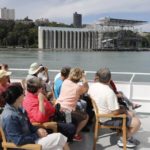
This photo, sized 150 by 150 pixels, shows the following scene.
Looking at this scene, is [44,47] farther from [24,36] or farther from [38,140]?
[38,140]

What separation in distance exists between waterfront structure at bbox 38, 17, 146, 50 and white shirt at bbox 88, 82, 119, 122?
11090 centimetres

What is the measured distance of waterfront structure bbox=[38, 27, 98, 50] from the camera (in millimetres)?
117062

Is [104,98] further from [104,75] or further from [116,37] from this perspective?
[116,37]

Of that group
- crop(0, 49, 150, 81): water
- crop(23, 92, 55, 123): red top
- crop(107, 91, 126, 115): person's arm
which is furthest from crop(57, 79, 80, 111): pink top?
crop(0, 49, 150, 81): water

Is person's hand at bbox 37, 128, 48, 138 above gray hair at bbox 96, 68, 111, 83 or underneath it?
underneath

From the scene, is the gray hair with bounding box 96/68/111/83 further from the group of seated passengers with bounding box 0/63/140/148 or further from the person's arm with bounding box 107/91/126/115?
the person's arm with bounding box 107/91/126/115

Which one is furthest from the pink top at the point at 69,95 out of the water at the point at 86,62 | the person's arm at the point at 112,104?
the water at the point at 86,62

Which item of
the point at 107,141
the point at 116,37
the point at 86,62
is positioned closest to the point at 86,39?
the point at 116,37

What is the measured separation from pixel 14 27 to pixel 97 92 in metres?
115

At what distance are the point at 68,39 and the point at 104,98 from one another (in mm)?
118500

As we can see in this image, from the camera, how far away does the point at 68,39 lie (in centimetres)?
12125

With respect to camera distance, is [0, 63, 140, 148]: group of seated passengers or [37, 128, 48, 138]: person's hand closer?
[37, 128, 48, 138]: person's hand

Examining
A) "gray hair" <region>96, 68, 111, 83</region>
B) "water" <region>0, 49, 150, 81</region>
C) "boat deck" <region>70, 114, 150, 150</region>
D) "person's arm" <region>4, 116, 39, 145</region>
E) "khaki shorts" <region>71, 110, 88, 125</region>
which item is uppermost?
"gray hair" <region>96, 68, 111, 83</region>

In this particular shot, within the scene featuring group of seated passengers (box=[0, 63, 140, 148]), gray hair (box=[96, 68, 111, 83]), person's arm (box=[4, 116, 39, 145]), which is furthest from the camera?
gray hair (box=[96, 68, 111, 83])
